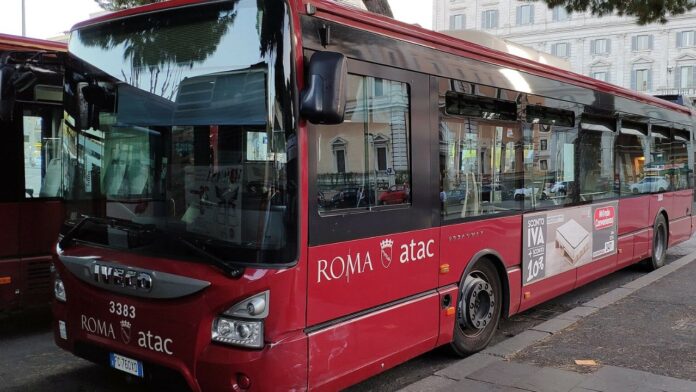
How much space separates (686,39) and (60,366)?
6620cm

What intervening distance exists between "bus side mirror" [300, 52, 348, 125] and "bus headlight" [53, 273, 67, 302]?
2.25 meters

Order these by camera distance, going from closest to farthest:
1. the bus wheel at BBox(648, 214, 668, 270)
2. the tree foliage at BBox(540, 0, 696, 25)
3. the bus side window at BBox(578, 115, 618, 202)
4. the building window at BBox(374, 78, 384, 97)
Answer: the building window at BBox(374, 78, 384, 97) < the bus side window at BBox(578, 115, 618, 202) < the bus wheel at BBox(648, 214, 668, 270) < the tree foliage at BBox(540, 0, 696, 25)

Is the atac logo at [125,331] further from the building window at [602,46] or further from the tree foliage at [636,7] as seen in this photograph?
the building window at [602,46]

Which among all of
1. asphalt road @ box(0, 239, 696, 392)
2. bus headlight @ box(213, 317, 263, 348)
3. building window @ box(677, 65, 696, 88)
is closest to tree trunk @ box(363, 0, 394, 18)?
asphalt road @ box(0, 239, 696, 392)

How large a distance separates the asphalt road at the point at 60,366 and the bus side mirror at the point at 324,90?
1.95 meters

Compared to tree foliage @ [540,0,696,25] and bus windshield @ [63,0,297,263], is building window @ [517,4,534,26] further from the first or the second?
bus windshield @ [63,0,297,263]

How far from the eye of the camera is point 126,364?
3.80m

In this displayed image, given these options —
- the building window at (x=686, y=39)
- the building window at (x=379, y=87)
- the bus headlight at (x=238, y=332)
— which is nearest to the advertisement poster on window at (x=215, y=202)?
the bus headlight at (x=238, y=332)

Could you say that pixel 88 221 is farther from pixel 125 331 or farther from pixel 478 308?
pixel 478 308

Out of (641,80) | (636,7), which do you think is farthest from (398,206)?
(641,80)

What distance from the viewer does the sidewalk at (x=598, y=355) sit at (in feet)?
15.0

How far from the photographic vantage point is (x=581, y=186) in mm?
7352

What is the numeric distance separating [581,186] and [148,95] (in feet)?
18.0

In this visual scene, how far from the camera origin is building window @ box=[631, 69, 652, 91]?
6078cm
